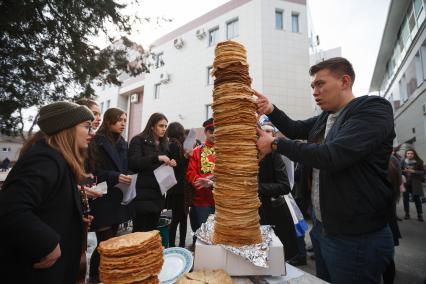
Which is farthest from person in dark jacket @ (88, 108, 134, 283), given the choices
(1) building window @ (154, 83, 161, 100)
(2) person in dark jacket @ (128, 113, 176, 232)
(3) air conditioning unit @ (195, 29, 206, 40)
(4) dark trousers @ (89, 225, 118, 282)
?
(1) building window @ (154, 83, 161, 100)

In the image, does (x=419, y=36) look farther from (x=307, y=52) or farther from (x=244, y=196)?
(x=244, y=196)

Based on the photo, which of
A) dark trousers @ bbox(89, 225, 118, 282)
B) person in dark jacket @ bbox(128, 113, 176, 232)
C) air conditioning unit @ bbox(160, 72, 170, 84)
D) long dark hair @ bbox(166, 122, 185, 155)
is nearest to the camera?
dark trousers @ bbox(89, 225, 118, 282)

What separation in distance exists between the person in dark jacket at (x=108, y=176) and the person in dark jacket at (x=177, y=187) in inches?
38.4

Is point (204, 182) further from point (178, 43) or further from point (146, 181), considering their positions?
point (178, 43)

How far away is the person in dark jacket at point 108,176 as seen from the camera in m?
2.61

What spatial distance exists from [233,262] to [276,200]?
1.55m

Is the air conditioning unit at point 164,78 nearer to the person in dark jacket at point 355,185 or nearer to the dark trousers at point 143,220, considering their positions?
the dark trousers at point 143,220

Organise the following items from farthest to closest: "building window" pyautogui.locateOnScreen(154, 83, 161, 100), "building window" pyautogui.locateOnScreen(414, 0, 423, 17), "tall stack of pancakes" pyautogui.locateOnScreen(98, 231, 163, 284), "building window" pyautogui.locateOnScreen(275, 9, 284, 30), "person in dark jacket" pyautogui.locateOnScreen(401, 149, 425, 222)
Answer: "building window" pyautogui.locateOnScreen(154, 83, 161, 100) → "building window" pyautogui.locateOnScreen(275, 9, 284, 30) → "building window" pyautogui.locateOnScreen(414, 0, 423, 17) → "person in dark jacket" pyautogui.locateOnScreen(401, 149, 425, 222) → "tall stack of pancakes" pyautogui.locateOnScreen(98, 231, 163, 284)

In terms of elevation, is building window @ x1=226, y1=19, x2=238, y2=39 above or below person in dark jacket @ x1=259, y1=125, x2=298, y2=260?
above

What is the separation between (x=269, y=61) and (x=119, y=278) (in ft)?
44.9

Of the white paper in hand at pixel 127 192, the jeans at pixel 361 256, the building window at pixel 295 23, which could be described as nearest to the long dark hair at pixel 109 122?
the white paper in hand at pixel 127 192

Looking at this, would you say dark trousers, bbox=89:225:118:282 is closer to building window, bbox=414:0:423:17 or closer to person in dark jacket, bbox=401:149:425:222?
person in dark jacket, bbox=401:149:425:222

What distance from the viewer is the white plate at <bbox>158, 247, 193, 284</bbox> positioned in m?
1.39

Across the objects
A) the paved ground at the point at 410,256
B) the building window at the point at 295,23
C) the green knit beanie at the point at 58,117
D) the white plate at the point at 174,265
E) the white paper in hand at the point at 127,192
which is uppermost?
the building window at the point at 295,23
